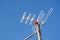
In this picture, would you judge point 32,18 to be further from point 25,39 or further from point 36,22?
point 25,39

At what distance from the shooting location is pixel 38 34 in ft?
61.4

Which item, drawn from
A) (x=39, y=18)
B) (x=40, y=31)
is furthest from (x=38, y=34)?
(x=39, y=18)

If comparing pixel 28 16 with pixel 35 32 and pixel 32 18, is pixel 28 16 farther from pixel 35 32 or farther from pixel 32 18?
pixel 35 32

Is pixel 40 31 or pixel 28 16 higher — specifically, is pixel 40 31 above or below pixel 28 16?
below

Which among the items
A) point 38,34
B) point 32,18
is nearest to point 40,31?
point 38,34

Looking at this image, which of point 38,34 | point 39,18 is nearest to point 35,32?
point 38,34

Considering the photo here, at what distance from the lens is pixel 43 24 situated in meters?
18.7

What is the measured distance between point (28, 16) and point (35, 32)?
1894mm

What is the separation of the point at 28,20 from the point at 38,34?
1.84 meters

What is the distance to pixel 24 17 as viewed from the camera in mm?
18516

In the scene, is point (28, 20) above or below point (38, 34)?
above

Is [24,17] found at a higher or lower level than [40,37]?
higher

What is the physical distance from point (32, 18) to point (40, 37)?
2165 millimetres

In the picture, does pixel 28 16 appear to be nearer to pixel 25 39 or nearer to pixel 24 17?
pixel 24 17
